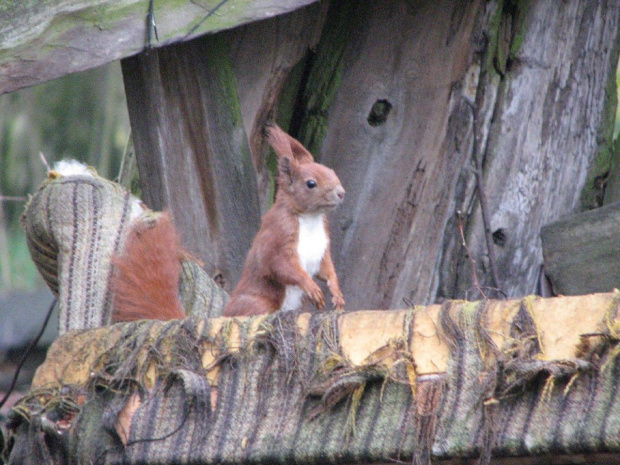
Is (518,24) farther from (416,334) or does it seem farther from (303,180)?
(416,334)

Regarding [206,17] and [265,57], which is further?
[265,57]

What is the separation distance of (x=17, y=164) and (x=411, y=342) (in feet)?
17.6

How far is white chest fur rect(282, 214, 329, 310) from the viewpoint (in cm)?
232

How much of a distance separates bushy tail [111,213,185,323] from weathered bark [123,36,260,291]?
0.65 ft

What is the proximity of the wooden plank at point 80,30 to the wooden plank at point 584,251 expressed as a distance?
2.82 feet

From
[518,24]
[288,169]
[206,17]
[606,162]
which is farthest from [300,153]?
[606,162]

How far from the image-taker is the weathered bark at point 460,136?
2387 millimetres

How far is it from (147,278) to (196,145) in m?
0.39

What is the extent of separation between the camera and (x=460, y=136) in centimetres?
238

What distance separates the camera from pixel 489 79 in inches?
94.4

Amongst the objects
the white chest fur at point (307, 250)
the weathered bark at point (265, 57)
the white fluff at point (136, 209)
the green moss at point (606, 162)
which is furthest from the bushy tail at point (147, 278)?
the green moss at point (606, 162)

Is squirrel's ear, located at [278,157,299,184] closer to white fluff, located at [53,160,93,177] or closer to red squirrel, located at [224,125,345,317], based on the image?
red squirrel, located at [224,125,345,317]

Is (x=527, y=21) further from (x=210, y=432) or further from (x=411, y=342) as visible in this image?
(x=210, y=432)

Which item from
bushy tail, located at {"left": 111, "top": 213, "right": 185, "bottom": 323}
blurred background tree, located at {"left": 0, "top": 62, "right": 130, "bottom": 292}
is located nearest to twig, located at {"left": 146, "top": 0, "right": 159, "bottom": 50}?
bushy tail, located at {"left": 111, "top": 213, "right": 185, "bottom": 323}
